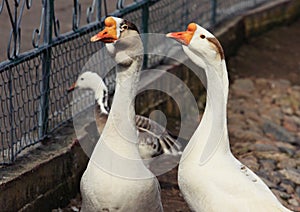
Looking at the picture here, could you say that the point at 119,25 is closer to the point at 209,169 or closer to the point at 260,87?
the point at 209,169

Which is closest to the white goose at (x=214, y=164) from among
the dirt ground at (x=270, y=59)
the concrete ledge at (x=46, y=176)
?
the concrete ledge at (x=46, y=176)

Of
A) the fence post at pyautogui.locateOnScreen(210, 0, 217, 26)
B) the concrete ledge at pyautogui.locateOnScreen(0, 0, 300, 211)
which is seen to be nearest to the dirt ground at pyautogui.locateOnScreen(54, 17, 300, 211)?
the fence post at pyautogui.locateOnScreen(210, 0, 217, 26)

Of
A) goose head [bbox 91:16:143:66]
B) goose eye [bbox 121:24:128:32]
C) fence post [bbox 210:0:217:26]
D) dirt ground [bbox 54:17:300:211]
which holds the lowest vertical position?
dirt ground [bbox 54:17:300:211]

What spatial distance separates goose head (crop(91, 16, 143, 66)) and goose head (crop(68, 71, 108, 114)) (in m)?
1.79

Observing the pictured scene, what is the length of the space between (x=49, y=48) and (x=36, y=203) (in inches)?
47.9

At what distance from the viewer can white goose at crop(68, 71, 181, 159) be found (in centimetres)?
622

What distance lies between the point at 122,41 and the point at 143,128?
5.82 ft

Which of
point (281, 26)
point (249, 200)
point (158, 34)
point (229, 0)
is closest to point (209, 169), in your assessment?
point (249, 200)

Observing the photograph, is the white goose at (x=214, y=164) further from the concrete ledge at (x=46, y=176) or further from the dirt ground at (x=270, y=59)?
the dirt ground at (x=270, y=59)

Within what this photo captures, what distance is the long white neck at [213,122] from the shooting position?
4508 millimetres

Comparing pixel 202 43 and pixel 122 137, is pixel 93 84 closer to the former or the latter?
pixel 122 137

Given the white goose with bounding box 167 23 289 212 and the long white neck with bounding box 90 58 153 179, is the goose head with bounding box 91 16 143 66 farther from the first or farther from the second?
the white goose with bounding box 167 23 289 212

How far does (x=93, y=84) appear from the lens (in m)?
6.61

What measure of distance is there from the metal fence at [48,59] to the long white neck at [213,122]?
1.49 metres
